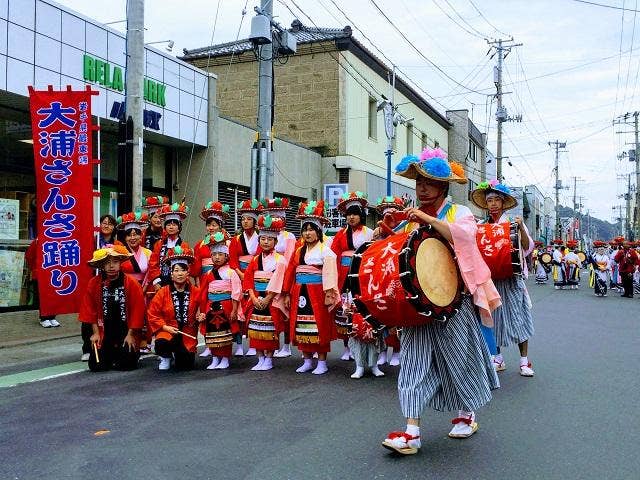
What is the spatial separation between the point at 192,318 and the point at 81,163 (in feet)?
9.88

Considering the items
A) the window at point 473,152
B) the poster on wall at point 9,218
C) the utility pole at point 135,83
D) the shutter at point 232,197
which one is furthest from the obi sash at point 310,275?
the window at point 473,152

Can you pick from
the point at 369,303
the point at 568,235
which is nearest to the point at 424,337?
the point at 369,303

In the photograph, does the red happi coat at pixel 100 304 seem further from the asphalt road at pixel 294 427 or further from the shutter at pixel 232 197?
the shutter at pixel 232 197

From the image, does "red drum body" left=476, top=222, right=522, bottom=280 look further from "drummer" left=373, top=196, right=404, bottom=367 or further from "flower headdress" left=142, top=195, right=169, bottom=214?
"flower headdress" left=142, top=195, right=169, bottom=214

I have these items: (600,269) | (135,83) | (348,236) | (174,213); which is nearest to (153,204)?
(174,213)

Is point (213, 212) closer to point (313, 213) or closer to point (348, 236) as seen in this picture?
point (313, 213)

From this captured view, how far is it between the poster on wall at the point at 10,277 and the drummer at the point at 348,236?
5.67m

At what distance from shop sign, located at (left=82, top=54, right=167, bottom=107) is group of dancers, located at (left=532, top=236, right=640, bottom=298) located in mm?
14325

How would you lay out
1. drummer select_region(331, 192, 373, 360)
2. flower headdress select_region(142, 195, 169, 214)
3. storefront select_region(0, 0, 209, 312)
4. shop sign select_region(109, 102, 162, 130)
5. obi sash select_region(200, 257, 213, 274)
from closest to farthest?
drummer select_region(331, 192, 373, 360) < obi sash select_region(200, 257, 213, 274) < flower headdress select_region(142, 195, 169, 214) < storefront select_region(0, 0, 209, 312) < shop sign select_region(109, 102, 162, 130)

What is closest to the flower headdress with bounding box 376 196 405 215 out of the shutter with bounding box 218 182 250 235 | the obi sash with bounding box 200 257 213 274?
the obi sash with bounding box 200 257 213 274

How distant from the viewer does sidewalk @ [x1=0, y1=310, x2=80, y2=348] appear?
9.31 metres

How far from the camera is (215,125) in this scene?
49.4 feet

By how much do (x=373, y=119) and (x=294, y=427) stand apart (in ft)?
68.6

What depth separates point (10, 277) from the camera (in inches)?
397
